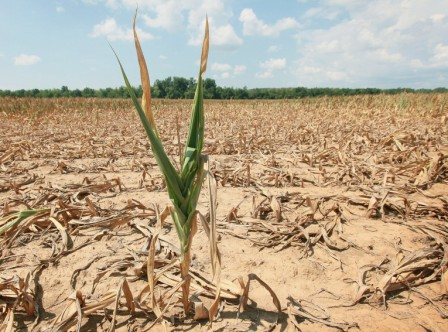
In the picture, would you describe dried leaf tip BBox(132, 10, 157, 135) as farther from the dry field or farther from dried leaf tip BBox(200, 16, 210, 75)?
the dry field

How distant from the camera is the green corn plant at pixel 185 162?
0.97 m

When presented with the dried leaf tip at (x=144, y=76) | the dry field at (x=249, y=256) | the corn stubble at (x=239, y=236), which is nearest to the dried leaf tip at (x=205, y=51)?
the dried leaf tip at (x=144, y=76)

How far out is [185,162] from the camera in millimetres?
1062

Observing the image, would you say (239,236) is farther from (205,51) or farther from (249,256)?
(205,51)

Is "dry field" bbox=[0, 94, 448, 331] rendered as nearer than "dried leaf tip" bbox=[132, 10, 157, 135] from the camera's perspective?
No

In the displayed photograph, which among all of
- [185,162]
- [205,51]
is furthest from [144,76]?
[185,162]

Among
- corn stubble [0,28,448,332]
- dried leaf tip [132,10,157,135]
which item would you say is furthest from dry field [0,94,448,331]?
dried leaf tip [132,10,157,135]

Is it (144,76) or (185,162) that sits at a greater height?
(144,76)

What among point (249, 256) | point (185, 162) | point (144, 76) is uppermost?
point (144, 76)

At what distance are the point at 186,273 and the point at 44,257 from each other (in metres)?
0.97

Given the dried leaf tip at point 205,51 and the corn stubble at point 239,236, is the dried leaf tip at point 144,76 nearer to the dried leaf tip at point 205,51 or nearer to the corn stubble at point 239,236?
the dried leaf tip at point 205,51

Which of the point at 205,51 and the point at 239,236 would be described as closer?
the point at 205,51

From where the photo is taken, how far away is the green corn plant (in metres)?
0.97

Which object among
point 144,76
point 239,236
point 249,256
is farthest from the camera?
point 239,236
